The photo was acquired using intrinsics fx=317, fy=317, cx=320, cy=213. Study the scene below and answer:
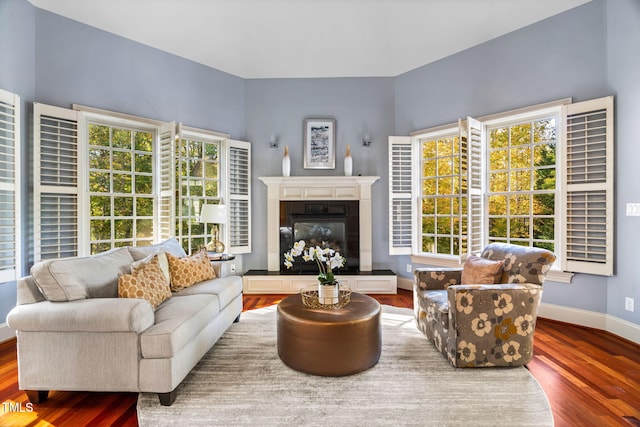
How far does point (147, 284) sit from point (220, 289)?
70 centimetres

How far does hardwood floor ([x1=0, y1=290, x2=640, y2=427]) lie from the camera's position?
74.9 inches

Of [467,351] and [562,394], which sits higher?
[467,351]

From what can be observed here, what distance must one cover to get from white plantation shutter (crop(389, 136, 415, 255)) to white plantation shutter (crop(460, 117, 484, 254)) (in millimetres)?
956

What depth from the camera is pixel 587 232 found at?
11.0ft

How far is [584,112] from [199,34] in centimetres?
471

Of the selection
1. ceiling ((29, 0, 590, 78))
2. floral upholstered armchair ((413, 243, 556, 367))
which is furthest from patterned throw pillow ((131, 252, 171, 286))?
ceiling ((29, 0, 590, 78))

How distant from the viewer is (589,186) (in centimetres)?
331

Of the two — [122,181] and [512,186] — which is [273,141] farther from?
[512,186]

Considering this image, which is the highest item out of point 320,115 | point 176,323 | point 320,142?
point 320,115

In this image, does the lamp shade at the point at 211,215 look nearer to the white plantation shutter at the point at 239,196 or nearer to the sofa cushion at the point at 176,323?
the white plantation shutter at the point at 239,196

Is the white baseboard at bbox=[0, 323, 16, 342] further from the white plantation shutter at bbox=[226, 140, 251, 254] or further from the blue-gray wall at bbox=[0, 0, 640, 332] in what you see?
the white plantation shutter at bbox=[226, 140, 251, 254]

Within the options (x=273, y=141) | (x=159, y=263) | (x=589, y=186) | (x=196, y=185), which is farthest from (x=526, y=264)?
(x=196, y=185)

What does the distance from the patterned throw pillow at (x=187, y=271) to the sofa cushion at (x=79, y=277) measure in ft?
1.50

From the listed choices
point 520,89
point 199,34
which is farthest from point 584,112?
point 199,34
